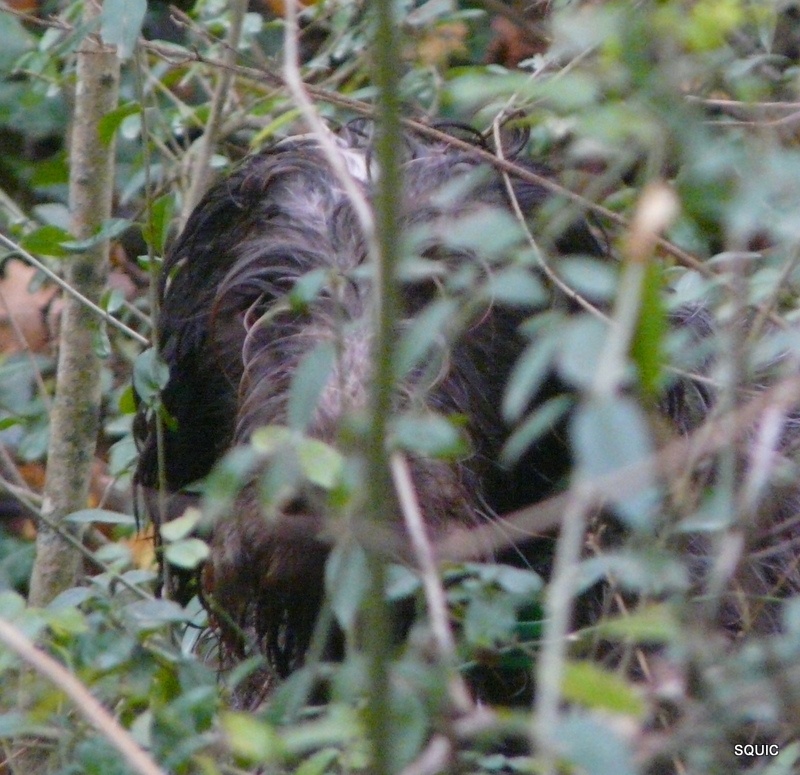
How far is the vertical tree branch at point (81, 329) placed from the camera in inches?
131

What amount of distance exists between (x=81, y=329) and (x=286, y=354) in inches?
24.7

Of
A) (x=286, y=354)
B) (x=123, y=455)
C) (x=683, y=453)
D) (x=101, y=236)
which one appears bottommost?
(x=123, y=455)

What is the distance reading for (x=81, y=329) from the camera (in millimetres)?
3365

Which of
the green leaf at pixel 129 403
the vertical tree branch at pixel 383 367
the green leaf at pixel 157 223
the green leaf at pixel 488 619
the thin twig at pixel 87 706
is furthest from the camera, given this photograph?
the green leaf at pixel 129 403

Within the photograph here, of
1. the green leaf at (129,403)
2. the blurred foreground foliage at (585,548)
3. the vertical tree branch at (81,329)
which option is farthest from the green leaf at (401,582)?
the green leaf at (129,403)

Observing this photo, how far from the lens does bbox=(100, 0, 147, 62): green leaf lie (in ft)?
8.67

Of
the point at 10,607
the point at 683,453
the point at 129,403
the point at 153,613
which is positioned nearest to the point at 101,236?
the point at 129,403

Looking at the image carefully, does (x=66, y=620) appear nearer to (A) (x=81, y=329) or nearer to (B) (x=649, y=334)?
(B) (x=649, y=334)

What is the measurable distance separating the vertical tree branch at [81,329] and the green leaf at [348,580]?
182 centimetres

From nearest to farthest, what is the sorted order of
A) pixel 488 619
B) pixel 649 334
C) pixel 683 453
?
1. pixel 649 334
2. pixel 683 453
3. pixel 488 619

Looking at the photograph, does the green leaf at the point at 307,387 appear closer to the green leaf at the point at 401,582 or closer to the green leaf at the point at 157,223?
the green leaf at the point at 401,582

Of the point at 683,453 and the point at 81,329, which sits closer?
the point at 683,453

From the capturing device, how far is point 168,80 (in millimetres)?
4895

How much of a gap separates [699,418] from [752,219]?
180 cm
